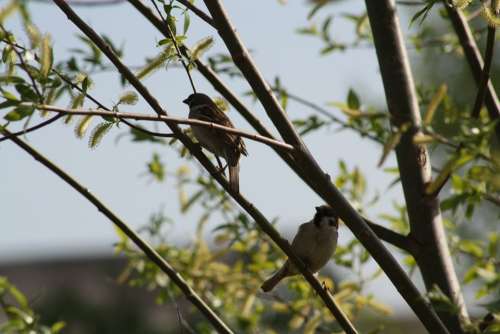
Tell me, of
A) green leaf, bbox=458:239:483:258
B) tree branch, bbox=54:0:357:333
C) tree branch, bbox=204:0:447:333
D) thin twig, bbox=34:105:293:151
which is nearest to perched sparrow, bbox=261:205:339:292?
green leaf, bbox=458:239:483:258

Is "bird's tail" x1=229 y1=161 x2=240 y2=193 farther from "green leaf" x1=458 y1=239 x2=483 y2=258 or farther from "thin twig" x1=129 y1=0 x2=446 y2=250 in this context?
"green leaf" x1=458 y1=239 x2=483 y2=258

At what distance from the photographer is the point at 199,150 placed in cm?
297

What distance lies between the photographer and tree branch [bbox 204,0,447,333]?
260cm

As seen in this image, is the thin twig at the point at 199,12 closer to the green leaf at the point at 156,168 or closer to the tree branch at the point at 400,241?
the tree branch at the point at 400,241

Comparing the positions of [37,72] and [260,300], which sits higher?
[37,72]

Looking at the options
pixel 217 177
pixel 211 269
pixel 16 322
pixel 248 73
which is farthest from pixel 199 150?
pixel 211 269

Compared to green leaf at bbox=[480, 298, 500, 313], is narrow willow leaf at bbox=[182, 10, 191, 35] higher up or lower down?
higher up

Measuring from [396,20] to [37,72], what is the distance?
141 centimetres

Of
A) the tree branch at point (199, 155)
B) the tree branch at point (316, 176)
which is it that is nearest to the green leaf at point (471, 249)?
the tree branch at point (199, 155)

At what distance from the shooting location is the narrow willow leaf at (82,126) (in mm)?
2426

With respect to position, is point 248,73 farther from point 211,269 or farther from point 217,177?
point 211,269

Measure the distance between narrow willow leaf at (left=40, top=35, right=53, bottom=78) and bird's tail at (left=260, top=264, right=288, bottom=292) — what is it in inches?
94.0

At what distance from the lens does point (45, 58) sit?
2.20 m

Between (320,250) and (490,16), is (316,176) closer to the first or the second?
(490,16)
